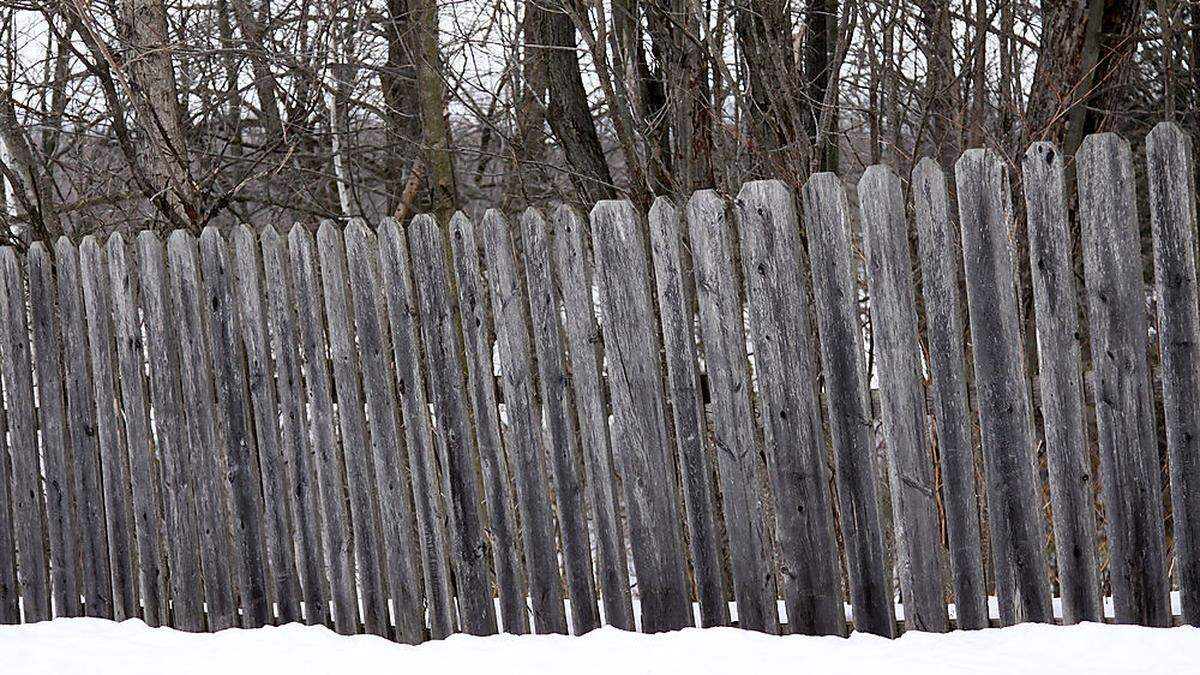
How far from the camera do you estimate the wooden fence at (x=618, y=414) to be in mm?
2971

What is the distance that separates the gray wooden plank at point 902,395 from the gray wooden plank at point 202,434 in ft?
7.37

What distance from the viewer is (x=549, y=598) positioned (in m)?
3.57

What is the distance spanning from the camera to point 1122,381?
2.93 meters

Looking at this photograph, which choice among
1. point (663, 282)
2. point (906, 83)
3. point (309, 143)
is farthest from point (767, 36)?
point (309, 143)

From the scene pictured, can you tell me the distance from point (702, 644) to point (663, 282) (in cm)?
103

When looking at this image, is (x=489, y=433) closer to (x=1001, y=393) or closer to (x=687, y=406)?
(x=687, y=406)

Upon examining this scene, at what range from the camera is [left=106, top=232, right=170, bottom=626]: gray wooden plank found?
160 inches

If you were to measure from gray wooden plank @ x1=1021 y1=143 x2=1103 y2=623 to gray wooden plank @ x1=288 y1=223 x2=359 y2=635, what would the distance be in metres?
2.16

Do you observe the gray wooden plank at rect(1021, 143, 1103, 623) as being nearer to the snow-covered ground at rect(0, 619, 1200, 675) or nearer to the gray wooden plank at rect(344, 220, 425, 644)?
the snow-covered ground at rect(0, 619, 1200, 675)

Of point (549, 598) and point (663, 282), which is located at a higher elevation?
point (663, 282)

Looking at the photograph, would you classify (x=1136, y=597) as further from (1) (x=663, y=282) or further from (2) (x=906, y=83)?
(2) (x=906, y=83)

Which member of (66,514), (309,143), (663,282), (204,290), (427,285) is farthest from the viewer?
(309,143)

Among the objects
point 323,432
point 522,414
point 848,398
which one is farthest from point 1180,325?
point 323,432

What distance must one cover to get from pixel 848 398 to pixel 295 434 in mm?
1815
